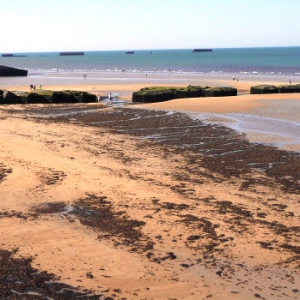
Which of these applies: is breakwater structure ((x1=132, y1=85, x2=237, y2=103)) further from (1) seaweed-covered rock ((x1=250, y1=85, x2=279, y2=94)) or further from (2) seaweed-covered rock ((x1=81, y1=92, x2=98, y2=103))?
(2) seaweed-covered rock ((x1=81, y1=92, x2=98, y2=103))

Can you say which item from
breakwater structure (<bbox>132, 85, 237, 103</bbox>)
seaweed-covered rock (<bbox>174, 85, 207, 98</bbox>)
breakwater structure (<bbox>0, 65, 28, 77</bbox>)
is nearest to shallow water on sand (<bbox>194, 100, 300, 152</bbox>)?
breakwater structure (<bbox>132, 85, 237, 103</bbox>)

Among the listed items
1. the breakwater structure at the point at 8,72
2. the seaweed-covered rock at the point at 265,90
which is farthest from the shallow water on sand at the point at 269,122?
the breakwater structure at the point at 8,72

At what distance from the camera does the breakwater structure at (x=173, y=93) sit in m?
28.5

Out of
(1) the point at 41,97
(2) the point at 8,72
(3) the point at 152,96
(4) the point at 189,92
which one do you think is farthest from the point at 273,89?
(2) the point at 8,72

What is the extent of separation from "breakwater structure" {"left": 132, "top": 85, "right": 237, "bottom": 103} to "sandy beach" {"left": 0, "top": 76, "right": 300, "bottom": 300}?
1131 cm

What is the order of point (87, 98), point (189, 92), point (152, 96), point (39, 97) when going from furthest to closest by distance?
1. point (189, 92)
2. point (87, 98)
3. point (152, 96)
4. point (39, 97)

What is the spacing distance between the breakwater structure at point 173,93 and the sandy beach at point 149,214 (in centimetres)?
1131

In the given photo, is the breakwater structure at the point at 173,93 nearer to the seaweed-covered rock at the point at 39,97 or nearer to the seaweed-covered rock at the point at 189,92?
the seaweed-covered rock at the point at 189,92

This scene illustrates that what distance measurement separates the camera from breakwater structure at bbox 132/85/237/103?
28.5 metres

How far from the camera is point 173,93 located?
30.2m

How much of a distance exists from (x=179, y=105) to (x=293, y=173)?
14649 millimetres

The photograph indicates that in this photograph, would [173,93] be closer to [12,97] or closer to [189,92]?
[189,92]

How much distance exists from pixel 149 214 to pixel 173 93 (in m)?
22.1

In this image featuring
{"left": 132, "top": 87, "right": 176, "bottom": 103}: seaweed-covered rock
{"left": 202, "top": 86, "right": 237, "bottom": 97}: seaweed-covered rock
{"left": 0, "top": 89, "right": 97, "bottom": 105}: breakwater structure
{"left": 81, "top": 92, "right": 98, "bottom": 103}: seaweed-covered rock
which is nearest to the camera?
{"left": 0, "top": 89, "right": 97, "bottom": 105}: breakwater structure
